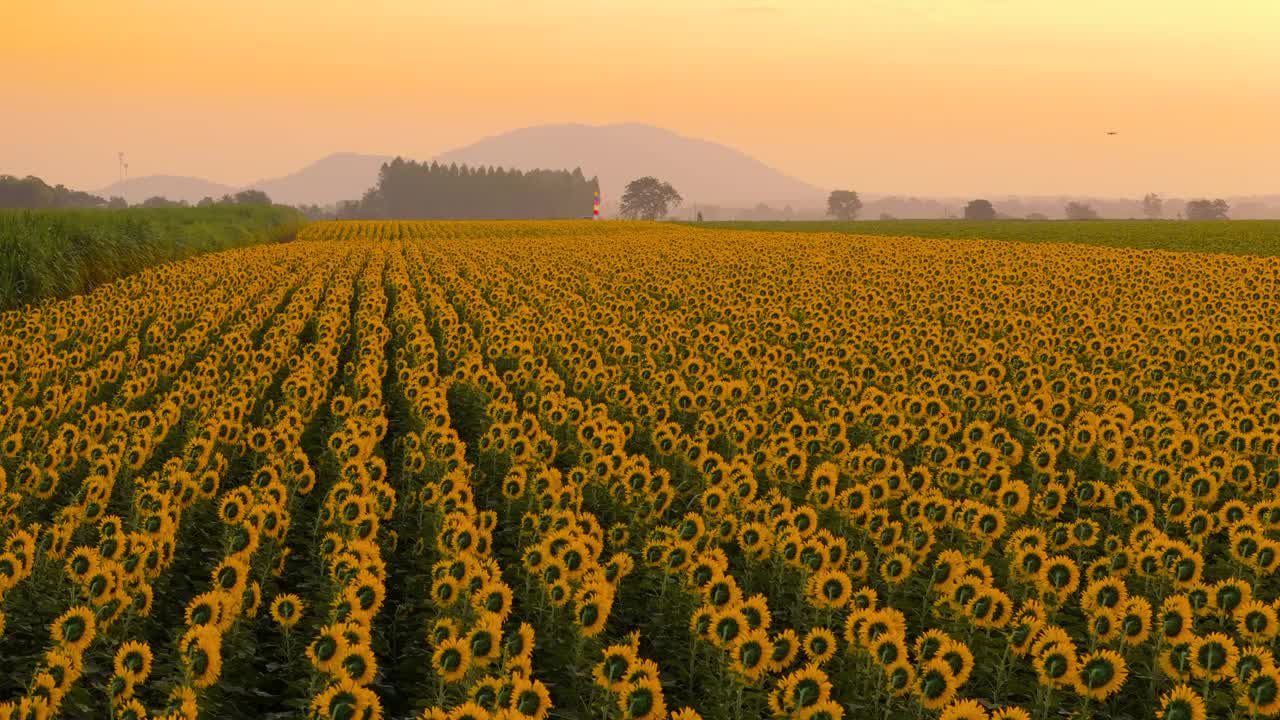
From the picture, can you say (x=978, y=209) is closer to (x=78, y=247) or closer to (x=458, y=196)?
(x=458, y=196)

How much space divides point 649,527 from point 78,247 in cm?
2492

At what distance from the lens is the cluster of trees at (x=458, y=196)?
189625 millimetres

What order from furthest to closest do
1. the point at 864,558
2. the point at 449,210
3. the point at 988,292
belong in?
the point at 449,210, the point at 988,292, the point at 864,558

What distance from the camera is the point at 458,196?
192625 mm

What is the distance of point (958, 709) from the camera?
4.94m

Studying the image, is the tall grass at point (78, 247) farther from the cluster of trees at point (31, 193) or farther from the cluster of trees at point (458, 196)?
the cluster of trees at point (458, 196)

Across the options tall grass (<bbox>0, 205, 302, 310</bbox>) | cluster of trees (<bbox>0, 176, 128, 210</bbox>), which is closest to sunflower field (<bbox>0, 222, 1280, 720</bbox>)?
tall grass (<bbox>0, 205, 302, 310</bbox>)

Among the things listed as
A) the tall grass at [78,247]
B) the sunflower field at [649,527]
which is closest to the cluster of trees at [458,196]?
the tall grass at [78,247]

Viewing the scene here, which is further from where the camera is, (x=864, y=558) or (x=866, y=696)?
(x=864, y=558)

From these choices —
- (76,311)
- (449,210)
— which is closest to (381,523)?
(76,311)

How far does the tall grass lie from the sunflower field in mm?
6462

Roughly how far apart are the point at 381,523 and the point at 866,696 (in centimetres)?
508

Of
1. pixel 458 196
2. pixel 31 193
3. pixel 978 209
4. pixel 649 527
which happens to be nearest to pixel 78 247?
pixel 649 527

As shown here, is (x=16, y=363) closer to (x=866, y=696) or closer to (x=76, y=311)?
(x=76, y=311)
